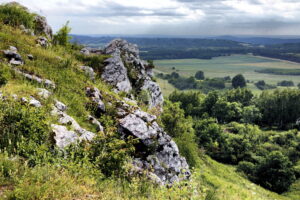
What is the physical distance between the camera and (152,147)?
1340 cm

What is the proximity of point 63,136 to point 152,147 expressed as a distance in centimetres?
546

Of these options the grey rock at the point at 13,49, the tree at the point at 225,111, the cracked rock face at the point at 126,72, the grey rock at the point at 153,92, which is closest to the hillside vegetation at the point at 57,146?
the grey rock at the point at 13,49

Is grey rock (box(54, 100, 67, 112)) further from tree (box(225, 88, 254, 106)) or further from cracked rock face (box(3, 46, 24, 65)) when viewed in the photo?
tree (box(225, 88, 254, 106))

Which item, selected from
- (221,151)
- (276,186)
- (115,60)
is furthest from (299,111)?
(115,60)

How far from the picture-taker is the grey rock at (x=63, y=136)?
917 centimetres

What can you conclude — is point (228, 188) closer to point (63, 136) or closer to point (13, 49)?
point (63, 136)

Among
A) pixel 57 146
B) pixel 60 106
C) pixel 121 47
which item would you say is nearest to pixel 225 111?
pixel 121 47

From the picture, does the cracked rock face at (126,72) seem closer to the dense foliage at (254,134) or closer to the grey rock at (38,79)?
the grey rock at (38,79)

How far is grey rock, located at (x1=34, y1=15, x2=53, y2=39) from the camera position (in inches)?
979

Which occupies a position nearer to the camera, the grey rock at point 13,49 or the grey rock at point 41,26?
the grey rock at point 13,49

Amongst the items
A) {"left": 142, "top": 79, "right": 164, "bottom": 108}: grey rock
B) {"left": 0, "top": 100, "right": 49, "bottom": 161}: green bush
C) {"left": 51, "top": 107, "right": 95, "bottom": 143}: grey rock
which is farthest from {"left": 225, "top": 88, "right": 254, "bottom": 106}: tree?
{"left": 0, "top": 100, "right": 49, "bottom": 161}: green bush

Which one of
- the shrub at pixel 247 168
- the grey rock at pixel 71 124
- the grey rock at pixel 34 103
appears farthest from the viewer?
the shrub at pixel 247 168

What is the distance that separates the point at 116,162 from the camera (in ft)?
28.7

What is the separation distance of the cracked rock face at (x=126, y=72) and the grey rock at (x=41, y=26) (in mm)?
7368
